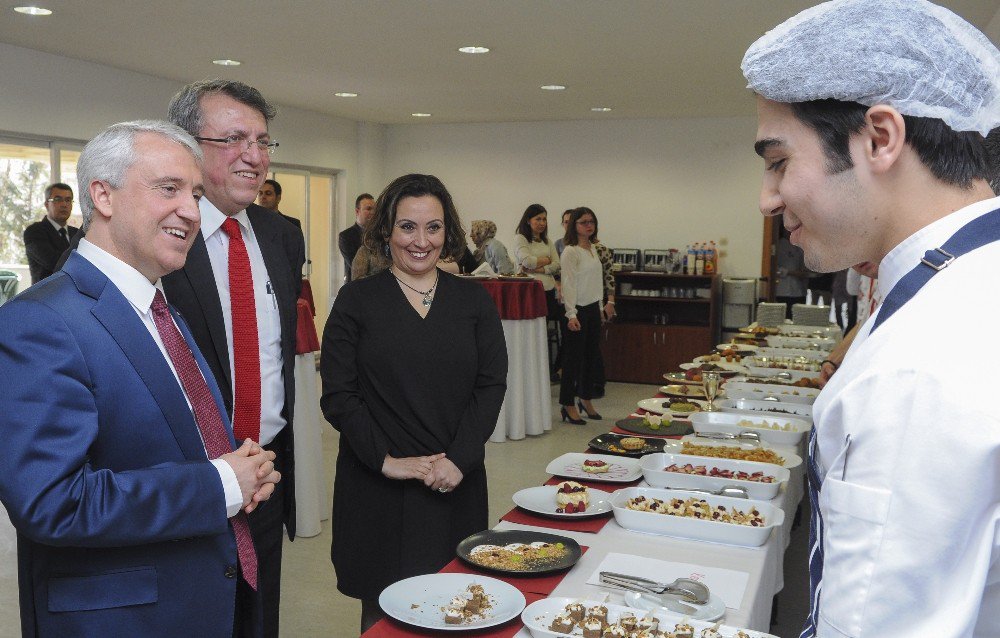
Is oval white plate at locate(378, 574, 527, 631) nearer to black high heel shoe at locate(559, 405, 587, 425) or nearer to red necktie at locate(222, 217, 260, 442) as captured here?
red necktie at locate(222, 217, 260, 442)

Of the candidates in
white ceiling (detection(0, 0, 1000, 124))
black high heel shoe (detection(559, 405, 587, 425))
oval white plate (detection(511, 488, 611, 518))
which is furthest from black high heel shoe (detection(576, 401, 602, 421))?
oval white plate (detection(511, 488, 611, 518))

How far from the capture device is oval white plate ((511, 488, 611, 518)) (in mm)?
2033

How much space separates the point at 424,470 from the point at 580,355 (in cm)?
459

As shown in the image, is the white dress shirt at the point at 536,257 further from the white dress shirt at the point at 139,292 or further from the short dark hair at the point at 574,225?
the white dress shirt at the point at 139,292

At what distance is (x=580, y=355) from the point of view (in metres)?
6.74

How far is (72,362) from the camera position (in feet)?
4.36

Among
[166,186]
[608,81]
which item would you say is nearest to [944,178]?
[166,186]

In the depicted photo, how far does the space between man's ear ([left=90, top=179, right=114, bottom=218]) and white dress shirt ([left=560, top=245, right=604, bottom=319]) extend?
532 centimetres

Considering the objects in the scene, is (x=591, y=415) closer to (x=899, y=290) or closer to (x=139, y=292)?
(x=139, y=292)

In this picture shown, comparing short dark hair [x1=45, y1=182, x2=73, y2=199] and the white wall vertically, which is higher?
the white wall

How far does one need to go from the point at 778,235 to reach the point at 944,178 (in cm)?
960

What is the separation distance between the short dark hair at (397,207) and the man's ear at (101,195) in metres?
0.99

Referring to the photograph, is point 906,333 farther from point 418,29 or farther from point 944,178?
point 418,29

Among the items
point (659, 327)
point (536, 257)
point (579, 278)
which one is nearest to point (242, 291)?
point (579, 278)
